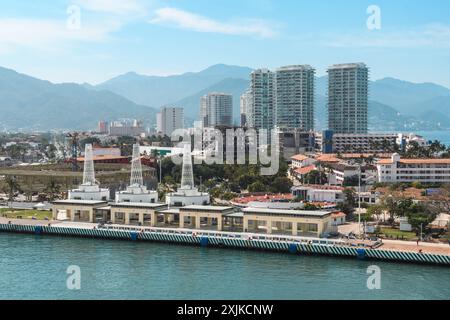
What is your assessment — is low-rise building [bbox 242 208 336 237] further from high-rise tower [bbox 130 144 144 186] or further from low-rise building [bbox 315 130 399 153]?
low-rise building [bbox 315 130 399 153]

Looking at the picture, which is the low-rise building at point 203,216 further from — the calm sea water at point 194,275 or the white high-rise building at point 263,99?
the white high-rise building at point 263,99

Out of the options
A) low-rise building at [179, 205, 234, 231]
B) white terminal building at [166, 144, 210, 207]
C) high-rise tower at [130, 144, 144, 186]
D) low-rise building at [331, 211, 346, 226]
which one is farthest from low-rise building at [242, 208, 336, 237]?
high-rise tower at [130, 144, 144, 186]

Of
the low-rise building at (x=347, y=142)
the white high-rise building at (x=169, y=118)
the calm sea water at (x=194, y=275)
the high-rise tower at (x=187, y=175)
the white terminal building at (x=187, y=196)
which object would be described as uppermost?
the white high-rise building at (x=169, y=118)

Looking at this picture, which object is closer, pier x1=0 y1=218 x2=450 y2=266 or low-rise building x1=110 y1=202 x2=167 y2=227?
pier x1=0 y1=218 x2=450 y2=266

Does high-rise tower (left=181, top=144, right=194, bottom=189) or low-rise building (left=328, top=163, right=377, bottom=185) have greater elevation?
high-rise tower (left=181, top=144, right=194, bottom=189)

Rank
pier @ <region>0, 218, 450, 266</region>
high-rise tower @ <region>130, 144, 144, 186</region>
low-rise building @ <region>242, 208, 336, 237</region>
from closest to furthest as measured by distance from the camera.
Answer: pier @ <region>0, 218, 450, 266</region> < low-rise building @ <region>242, 208, 336, 237</region> < high-rise tower @ <region>130, 144, 144, 186</region>

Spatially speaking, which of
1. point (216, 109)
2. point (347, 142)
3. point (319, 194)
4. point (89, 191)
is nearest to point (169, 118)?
point (216, 109)

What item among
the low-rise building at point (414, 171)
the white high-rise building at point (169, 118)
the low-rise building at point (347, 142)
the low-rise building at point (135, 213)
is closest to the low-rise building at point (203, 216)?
the low-rise building at point (135, 213)

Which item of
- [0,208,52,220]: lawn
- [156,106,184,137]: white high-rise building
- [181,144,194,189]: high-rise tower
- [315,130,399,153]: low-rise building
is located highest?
[156,106,184,137]: white high-rise building
